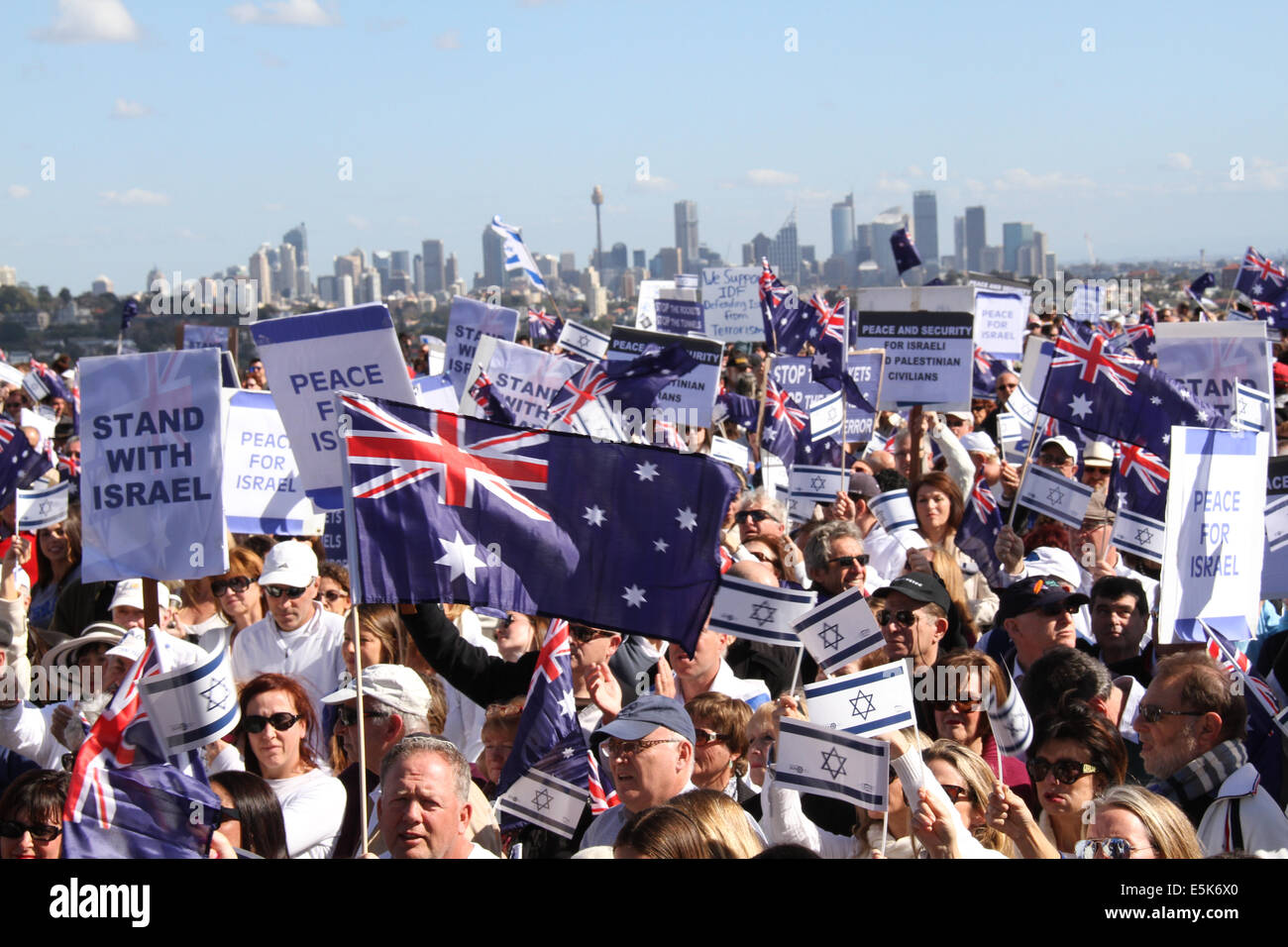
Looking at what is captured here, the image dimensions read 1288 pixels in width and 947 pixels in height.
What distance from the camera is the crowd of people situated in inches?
170

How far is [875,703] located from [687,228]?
95.5 m

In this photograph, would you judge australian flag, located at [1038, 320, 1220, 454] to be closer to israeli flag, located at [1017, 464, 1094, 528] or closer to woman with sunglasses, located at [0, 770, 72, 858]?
israeli flag, located at [1017, 464, 1094, 528]

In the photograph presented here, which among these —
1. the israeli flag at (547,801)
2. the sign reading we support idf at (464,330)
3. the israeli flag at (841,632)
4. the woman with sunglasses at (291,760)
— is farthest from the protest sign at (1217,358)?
the woman with sunglasses at (291,760)

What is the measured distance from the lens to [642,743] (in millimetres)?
4676

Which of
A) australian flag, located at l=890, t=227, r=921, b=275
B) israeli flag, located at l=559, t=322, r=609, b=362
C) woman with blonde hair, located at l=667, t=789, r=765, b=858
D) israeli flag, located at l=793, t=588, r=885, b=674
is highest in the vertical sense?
australian flag, located at l=890, t=227, r=921, b=275

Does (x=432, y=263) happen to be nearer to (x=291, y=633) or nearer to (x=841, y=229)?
(x=841, y=229)

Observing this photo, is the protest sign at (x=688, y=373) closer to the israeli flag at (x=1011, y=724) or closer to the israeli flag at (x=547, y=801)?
the israeli flag at (x=1011, y=724)

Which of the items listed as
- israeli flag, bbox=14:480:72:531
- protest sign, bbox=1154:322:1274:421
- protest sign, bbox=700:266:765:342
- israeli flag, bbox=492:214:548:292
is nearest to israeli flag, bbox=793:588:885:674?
israeli flag, bbox=14:480:72:531

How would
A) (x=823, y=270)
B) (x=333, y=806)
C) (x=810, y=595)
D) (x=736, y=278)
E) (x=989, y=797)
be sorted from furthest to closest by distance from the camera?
(x=823, y=270), (x=736, y=278), (x=810, y=595), (x=333, y=806), (x=989, y=797)

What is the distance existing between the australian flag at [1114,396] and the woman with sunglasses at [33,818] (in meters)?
6.83

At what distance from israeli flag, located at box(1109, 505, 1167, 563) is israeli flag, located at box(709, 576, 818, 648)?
2700 millimetres

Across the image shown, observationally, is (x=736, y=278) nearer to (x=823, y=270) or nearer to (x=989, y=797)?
(x=989, y=797)
